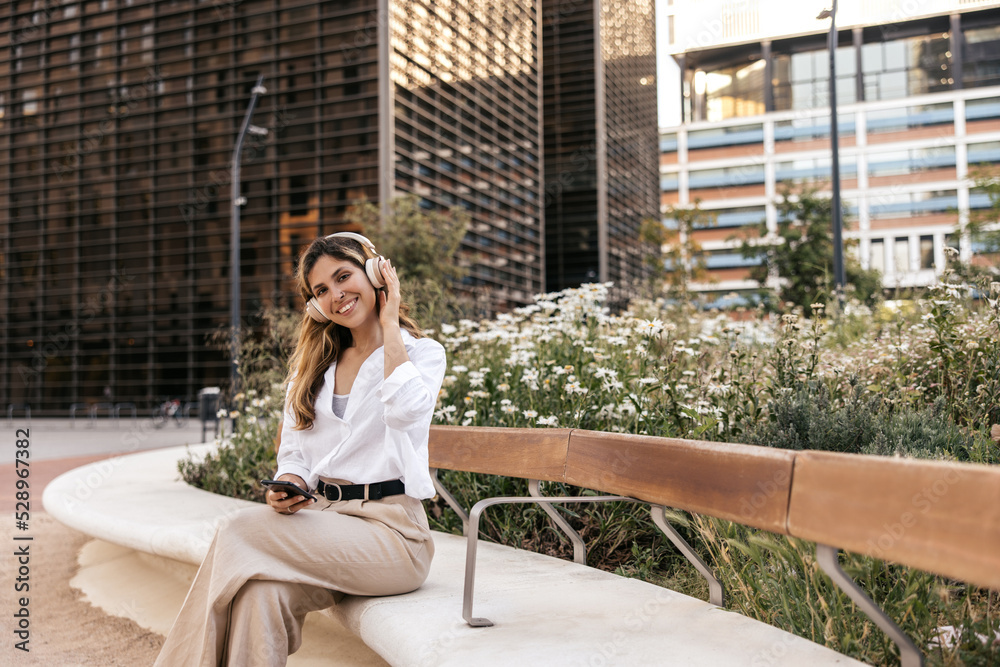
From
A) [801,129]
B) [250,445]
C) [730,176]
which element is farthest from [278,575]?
[801,129]

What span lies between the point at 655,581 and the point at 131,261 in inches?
1237

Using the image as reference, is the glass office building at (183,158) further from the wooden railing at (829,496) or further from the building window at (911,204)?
the building window at (911,204)

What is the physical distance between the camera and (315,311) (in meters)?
2.94

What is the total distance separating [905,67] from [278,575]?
61478 millimetres

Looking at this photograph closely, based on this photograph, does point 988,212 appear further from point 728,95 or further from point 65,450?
Answer: point 728,95

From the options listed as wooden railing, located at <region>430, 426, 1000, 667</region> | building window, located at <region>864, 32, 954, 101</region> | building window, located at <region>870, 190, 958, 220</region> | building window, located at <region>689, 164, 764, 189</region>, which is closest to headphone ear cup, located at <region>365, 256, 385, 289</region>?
wooden railing, located at <region>430, 426, 1000, 667</region>

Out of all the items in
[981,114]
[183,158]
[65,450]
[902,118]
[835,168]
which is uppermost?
[902,118]

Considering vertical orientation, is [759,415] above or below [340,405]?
below

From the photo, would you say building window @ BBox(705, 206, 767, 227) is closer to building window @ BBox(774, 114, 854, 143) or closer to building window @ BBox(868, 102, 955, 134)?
building window @ BBox(774, 114, 854, 143)

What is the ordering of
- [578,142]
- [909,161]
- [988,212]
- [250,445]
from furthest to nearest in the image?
[909,161]
[578,142]
[988,212]
[250,445]

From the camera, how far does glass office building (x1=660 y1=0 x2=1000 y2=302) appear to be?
180 ft

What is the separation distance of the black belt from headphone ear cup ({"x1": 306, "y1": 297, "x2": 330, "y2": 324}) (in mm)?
628

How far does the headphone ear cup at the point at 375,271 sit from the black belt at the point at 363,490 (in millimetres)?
723

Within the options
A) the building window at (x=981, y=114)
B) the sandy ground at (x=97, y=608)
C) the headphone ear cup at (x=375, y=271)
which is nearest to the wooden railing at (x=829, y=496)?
the headphone ear cup at (x=375, y=271)
